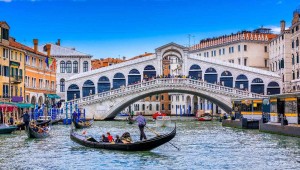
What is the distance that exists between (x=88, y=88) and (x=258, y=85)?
12.0m

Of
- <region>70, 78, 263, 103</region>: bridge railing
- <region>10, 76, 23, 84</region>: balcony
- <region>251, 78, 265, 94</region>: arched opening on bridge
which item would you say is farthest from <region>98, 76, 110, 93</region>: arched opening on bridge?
<region>251, 78, 265, 94</region>: arched opening on bridge

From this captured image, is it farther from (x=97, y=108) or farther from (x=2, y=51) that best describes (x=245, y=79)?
(x=2, y=51)

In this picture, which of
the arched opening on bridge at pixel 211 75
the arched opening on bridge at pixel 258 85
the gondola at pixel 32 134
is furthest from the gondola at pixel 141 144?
the arched opening on bridge at pixel 258 85

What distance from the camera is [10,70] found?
31531 mm

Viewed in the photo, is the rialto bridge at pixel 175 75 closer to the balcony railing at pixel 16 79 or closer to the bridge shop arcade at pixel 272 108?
the bridge shop arcade at pixel 272 108

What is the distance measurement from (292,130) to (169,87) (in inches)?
660

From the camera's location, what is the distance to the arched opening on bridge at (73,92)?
41.2 m

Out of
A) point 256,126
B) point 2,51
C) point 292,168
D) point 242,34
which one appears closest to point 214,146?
point 292,168

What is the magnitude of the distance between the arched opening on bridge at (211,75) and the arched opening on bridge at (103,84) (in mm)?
6982

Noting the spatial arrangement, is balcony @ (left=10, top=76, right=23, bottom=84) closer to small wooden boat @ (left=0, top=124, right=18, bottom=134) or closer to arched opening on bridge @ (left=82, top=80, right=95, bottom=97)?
small wooden boat @ (left=0, top=124, right=18, bottom=134)

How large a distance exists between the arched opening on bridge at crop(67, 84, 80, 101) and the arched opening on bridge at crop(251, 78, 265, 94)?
12328 millimetres

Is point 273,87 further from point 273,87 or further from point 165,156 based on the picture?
point 165,156

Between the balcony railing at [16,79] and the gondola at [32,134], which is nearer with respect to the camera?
the gondola at [32,134]

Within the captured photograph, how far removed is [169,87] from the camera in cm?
3738
